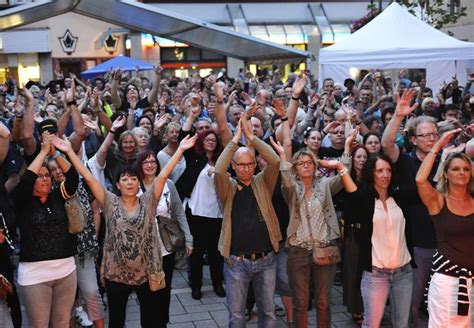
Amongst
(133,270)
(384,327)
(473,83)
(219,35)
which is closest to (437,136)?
(384,327)

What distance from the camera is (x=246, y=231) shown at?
503 cm

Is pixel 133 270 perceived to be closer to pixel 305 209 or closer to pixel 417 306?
pixel 305 209

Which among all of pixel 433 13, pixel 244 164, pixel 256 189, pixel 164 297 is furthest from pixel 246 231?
pixel 433 13

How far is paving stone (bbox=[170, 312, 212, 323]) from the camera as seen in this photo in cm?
621

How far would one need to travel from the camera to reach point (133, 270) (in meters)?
4.76

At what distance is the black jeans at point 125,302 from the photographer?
4.86 metres

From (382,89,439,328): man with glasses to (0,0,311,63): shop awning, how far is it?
35.2 feet

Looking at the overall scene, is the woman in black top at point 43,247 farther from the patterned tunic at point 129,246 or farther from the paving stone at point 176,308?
the paving stone at point 176,308

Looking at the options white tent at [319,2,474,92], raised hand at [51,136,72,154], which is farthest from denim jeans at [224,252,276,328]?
white tent at [319,2,474,92]

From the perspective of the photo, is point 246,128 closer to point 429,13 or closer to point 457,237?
point 457,237

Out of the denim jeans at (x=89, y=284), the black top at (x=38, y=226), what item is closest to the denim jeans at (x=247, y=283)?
the denim jeans at (x=89, y=284)

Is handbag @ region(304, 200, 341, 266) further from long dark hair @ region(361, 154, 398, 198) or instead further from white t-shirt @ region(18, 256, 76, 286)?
white t-shirt @ region(18, 256, 76, 286)

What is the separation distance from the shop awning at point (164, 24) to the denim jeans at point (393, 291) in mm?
11536

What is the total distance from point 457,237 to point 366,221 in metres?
0.89
